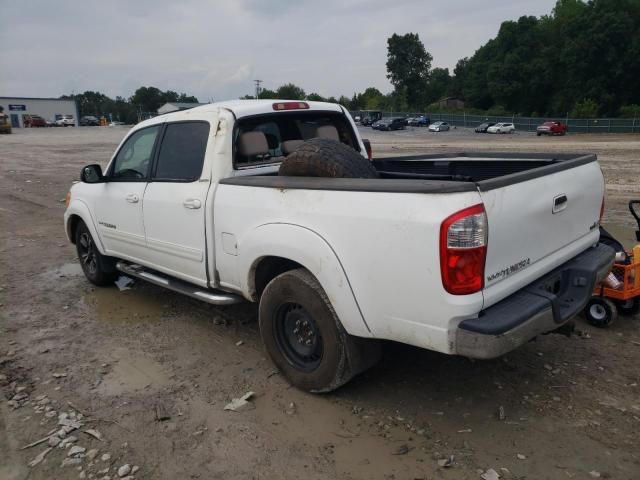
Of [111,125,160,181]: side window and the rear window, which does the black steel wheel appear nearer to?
the rear window

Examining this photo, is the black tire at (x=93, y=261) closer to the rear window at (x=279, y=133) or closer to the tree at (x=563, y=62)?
the rear window at (x=279, y=133)

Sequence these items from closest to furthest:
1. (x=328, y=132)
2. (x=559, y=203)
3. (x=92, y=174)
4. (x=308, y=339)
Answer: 1. (x=559, y=203)
2. (x=308, y=339)
3. (x=328, y=132)
4. (x=92, y=174)

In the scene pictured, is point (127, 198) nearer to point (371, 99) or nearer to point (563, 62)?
point (563, 62)

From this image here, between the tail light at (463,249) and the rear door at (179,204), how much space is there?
2073 millimetres

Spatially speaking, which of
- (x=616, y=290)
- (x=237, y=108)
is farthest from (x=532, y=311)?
(x=237, y=108)

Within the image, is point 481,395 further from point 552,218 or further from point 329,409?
point 552,218

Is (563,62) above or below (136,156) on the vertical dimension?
above

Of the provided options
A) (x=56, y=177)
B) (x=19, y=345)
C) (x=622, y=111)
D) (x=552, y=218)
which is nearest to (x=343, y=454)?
(x=552, y=218)

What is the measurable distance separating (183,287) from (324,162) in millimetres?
1829

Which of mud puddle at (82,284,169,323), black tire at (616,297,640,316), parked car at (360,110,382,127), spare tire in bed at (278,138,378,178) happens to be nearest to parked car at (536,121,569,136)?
parked car at (360,110,382,127)

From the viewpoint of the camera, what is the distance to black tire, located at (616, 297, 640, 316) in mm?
4595

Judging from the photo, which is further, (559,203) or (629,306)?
(629,306)

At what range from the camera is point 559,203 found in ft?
10.7

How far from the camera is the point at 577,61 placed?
73.2 m
